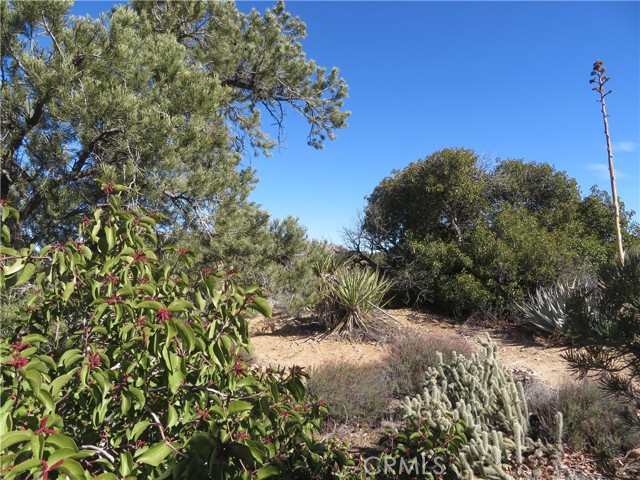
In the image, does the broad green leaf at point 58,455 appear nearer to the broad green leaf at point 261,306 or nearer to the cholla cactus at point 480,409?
the broad green leaf at point 261,306

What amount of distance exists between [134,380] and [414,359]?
14.4 feet

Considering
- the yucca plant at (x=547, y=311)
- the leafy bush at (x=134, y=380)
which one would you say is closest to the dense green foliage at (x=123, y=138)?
the leafy bush at (x=134, y=380)

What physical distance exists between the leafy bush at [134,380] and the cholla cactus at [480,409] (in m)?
1.45

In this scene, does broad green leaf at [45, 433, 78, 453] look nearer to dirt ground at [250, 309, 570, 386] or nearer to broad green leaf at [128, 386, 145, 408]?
broad green leaf at [128, 386, 145, 408]

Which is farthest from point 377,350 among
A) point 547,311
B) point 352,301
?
point 547,311

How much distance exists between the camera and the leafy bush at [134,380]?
1436mm

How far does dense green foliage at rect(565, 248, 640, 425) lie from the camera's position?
2.14 meters

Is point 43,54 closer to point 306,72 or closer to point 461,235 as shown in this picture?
point 306,72

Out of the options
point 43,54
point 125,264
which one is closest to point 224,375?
point 125,264

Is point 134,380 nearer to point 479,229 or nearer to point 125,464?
point 125,464

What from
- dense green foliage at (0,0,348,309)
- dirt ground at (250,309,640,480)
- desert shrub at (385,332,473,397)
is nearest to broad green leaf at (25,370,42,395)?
dense green foliage at (0,0,348,309)

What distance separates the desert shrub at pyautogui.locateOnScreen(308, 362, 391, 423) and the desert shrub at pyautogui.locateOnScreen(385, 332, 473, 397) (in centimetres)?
19

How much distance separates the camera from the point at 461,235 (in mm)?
10320

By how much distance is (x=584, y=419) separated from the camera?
3.70 meters
